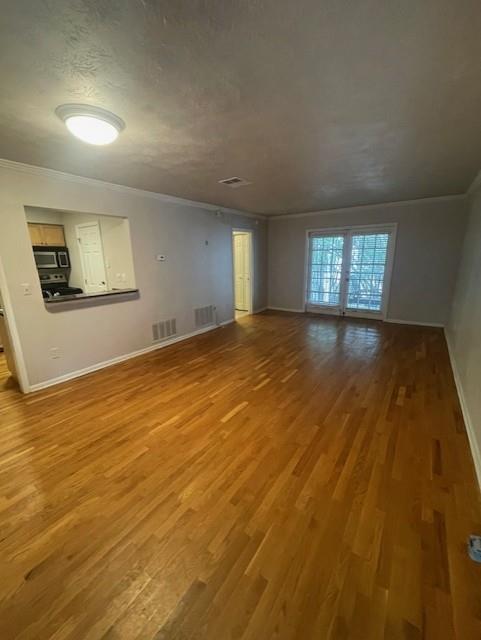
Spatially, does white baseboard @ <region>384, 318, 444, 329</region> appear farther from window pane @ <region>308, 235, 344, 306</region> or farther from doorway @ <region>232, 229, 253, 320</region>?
doorway @ <region>232, 229, 253, 320</region>

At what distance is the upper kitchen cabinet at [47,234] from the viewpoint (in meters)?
5.11

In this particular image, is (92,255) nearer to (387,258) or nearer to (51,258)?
(51,258)

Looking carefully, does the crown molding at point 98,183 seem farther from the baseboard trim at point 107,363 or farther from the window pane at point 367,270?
the window pane at point 367,270

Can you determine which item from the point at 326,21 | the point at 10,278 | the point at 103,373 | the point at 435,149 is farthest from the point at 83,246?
the point at 435,149

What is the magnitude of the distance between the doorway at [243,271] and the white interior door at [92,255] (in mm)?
3155

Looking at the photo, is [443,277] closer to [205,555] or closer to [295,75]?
[295,75]

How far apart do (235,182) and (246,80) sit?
2218mm

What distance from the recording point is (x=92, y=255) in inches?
186

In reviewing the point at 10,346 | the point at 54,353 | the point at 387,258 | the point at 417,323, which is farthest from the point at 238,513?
the point at 387,258

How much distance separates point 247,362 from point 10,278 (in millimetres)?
3042

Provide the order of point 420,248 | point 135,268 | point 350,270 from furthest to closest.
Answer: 1. point 350,270
2. point 420,248
3. point 135,268

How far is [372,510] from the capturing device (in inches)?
64.9

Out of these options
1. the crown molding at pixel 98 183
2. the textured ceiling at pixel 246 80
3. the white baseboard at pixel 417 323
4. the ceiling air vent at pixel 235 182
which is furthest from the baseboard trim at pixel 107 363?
the white baseboard at pixel 417 323

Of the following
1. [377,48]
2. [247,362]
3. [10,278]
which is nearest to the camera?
[377,48]
